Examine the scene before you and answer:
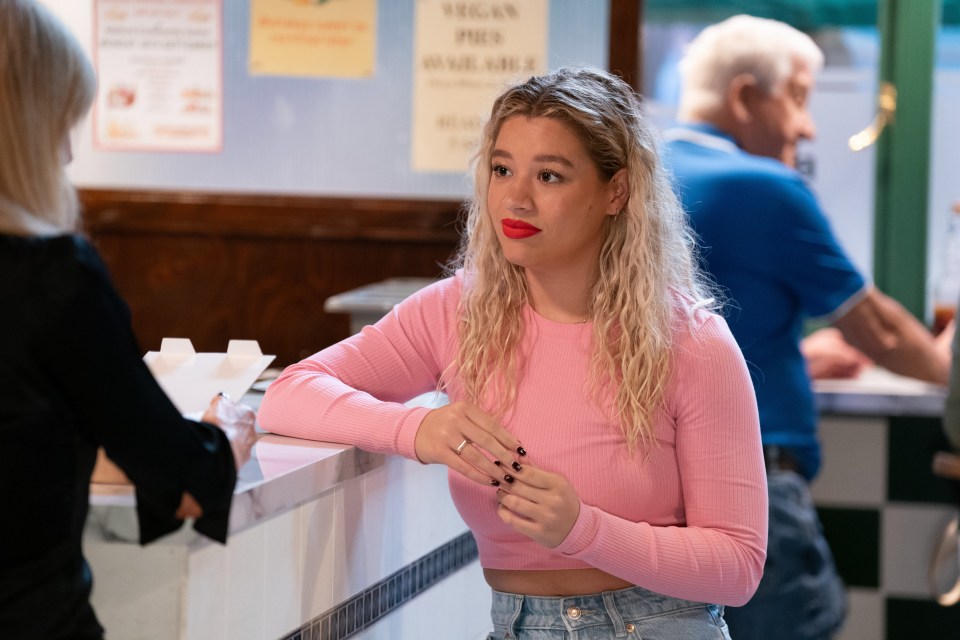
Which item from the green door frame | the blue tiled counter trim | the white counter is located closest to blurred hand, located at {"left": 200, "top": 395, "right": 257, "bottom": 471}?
the white counter

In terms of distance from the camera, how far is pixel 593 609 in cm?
Answer: 155

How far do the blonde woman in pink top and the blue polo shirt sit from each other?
594mm

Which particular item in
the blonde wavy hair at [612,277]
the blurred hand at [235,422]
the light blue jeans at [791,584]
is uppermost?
the blonde wavy hair at [612,277]

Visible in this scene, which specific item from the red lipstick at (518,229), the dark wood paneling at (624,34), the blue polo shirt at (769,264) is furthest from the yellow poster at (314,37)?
the red lipstick at (518,229)

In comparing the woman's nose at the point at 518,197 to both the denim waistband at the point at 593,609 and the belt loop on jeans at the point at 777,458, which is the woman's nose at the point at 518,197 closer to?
the denim waistband at the point at 593,609

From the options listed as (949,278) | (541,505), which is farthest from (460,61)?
(541,505)

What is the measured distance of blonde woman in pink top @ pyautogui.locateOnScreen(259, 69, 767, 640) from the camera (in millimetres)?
1500

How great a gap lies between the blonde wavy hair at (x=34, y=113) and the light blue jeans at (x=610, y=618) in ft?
2.61

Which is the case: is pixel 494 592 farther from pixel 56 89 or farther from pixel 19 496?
pixel 56 89

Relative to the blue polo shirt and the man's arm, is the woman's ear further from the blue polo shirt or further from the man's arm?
the man's arm

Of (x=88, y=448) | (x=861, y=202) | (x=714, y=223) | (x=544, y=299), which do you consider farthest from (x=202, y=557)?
(x=861, y=202)

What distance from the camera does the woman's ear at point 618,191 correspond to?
66.1 inches

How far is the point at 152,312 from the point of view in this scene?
3.54m

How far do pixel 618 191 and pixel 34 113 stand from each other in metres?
0.85
